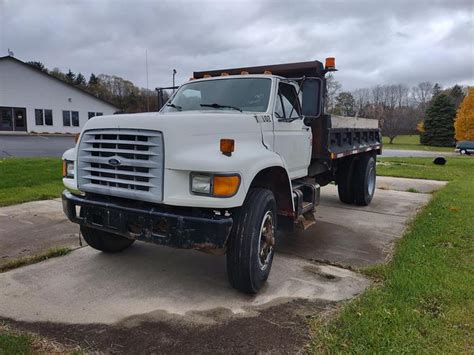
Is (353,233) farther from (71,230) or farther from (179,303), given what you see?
(71,230)

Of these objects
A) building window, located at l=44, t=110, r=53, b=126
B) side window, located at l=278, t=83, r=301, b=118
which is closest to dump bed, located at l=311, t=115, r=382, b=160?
side window, located at l=278, t=83, r=301, b=118

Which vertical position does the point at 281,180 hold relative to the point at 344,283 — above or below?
above

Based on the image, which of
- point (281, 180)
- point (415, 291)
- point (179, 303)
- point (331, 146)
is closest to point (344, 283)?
point (415, 291)

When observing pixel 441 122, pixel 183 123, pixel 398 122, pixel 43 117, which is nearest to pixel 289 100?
pixel 183 123

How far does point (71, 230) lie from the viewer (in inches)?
224

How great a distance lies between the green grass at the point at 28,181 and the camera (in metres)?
7.72

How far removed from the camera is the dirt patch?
9.46ft

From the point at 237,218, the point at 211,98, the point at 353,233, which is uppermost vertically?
the point at 211,98

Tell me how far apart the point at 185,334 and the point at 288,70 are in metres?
4.19

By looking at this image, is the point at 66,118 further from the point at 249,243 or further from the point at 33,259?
the point at 249,243

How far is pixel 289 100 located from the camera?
4.93 metres

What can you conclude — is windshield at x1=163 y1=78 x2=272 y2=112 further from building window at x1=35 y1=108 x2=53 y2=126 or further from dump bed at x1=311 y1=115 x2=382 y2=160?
building window at x1=35 y1=108 x2=53 y2=126

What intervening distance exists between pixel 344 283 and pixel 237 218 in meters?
1.44

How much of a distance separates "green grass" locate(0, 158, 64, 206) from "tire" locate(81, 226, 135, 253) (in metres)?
3.47
